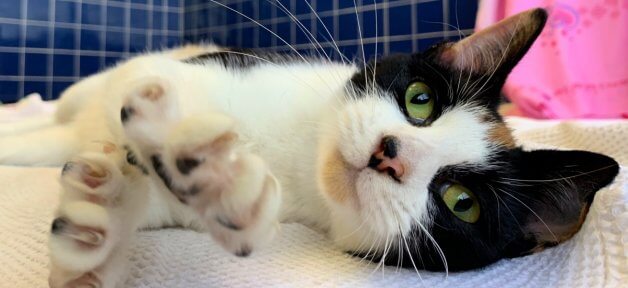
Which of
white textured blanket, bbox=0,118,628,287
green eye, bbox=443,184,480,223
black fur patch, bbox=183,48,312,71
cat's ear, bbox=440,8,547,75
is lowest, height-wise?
white textured blanket, bbox=0,118,628,287

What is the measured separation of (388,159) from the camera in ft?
2.32

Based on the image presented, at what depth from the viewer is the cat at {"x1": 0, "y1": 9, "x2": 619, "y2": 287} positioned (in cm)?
50

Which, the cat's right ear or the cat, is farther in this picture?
the cat's right ear

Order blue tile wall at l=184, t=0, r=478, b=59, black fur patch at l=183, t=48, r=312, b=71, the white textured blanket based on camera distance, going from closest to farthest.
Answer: the white textured blanket, black fur patch at l=183, t=48, r=312, b=71, blue tile wall at l=184, t=0, r=478, b=59

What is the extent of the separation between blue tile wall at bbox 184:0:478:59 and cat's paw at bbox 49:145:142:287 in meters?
1.38

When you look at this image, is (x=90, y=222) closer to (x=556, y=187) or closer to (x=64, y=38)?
(x=556, y=187)

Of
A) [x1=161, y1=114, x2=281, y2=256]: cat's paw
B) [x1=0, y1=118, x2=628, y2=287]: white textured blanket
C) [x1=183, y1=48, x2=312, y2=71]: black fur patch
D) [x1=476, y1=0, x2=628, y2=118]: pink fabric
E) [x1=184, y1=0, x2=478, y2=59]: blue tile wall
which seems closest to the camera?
[x1=161, y1=114, x2=281, y2=256]: cat's paw

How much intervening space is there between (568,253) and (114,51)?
249 cm

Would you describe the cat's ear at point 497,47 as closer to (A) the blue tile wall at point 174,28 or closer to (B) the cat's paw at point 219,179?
(B) the cat's paw at point 219,179

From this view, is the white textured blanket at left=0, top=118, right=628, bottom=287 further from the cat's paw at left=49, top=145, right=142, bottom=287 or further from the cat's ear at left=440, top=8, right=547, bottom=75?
the cat's ear at left=440, top=8, right=547, bottom=75

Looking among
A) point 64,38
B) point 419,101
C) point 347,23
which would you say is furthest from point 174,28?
point 419,101

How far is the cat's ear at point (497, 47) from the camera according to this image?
0.85 metres

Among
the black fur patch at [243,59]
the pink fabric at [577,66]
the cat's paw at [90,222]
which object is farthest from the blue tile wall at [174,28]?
the cat's paw at [90,222]

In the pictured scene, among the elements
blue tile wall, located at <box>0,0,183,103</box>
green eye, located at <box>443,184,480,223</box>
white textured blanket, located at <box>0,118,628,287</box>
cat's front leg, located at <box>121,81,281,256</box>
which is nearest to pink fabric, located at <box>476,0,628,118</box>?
white textured blanket, located at <box>0,118,628,287</box>
